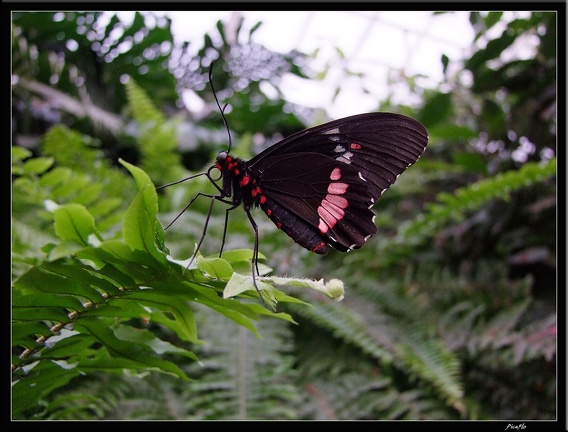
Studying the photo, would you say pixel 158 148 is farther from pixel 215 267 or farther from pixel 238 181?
pixel 215 267

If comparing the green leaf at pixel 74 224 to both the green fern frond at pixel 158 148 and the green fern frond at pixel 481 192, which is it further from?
the green fern frond at pixel 158 148

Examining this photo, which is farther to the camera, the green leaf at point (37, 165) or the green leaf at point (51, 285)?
the green leaf at point (37, 165)

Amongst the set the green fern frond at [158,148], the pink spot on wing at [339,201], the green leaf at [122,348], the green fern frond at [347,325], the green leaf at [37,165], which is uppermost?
the green fern frond at [158,148]

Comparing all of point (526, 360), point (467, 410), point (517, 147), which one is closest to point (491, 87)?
point (517, 147)

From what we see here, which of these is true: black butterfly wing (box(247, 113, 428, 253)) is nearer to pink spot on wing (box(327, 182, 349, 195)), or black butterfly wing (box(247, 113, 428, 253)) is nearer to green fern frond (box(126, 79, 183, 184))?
pink spot on wing (box(327, 182, 349, 195))

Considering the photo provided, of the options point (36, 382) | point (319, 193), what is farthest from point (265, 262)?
point (36, 382)

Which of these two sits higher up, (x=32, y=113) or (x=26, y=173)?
(x=32, y=113)

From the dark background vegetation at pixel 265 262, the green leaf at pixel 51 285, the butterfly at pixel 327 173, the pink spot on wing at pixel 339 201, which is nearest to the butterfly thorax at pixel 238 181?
the butterfly at pixel 327 173

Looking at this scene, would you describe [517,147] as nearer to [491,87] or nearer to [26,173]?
[491,87]
